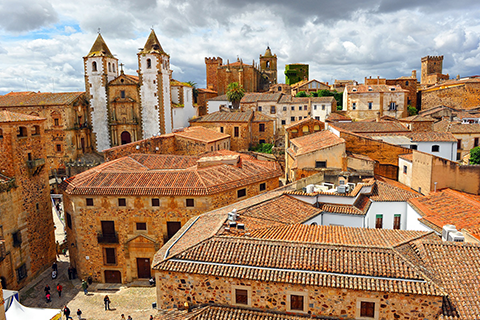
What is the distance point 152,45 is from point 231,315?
42.5 metres

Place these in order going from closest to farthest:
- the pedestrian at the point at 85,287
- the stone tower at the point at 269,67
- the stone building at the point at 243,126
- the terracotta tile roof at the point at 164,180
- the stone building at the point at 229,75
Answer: the terracotta tile roof at the point at 164,180
the pedestrian at the point at 85,287
the stone building at the point at 243,126
the stone building at the point at 229,75
the stone tower at the point at 269,67

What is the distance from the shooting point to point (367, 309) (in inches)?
431

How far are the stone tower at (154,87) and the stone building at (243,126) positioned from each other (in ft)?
15.5

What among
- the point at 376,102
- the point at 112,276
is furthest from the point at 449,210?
the point at 376,102

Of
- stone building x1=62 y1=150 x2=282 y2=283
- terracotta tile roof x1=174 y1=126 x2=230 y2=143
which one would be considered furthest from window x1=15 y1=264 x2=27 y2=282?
terracotta tile roof x1=174 y1=126 x2=230 y2=143

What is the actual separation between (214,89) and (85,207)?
5530cm

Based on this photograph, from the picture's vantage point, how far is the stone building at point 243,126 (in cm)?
4700

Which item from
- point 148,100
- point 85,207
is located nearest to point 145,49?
point 148,100

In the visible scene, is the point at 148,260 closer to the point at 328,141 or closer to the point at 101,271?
the point at 101,271

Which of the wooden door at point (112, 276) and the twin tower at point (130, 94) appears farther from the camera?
the twin tower at point (130, 94)

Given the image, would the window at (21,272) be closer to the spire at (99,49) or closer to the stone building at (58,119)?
the stone building at (58,119)

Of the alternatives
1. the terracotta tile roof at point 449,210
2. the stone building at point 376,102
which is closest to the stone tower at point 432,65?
the stone building at point 376,102

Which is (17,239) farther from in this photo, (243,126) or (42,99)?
(42,99)

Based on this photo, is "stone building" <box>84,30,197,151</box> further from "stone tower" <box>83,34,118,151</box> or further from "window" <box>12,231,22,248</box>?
"window" <box>12,231,22,248</box>
